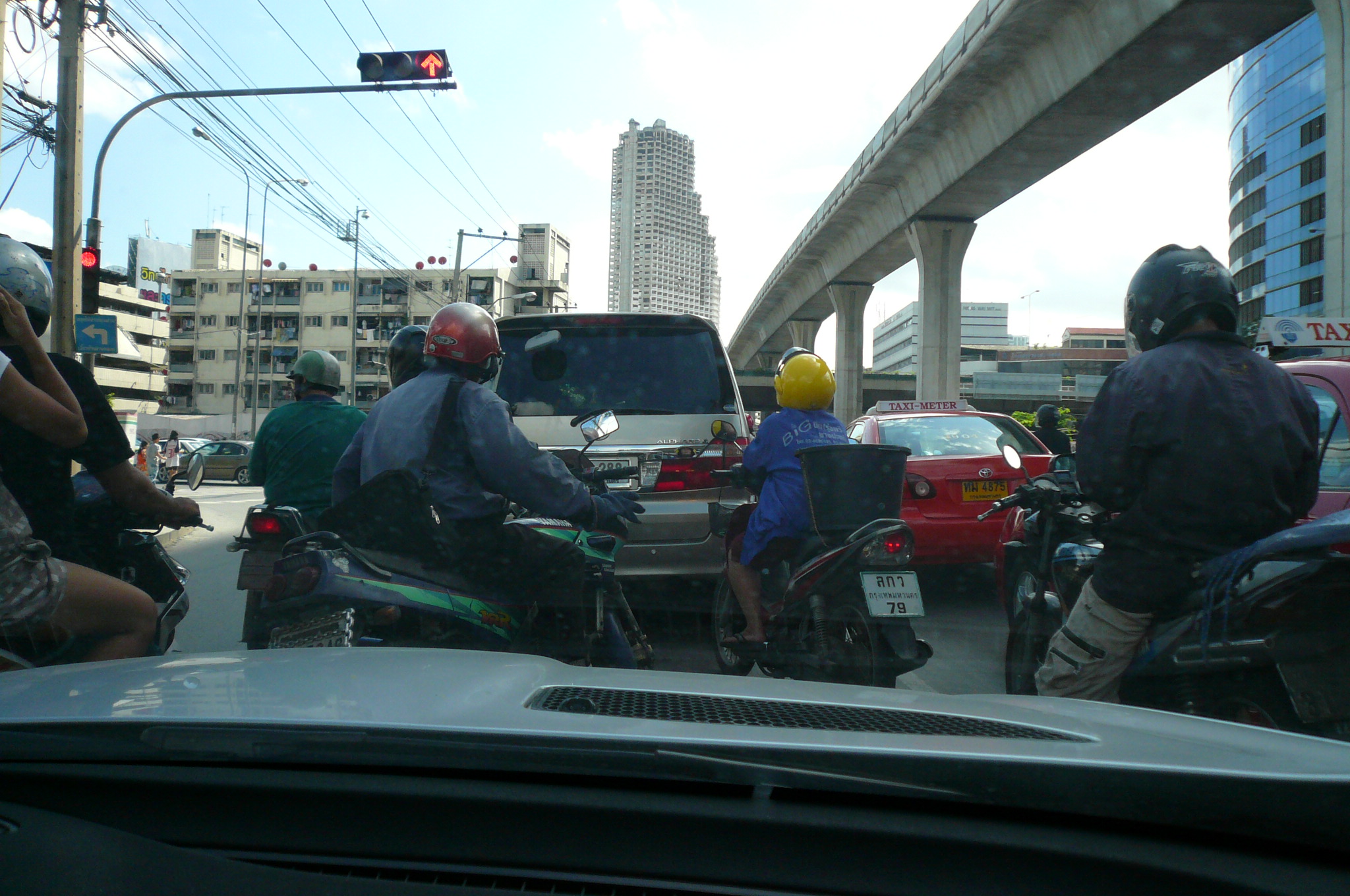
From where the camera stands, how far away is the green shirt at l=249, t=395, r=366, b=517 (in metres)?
4.68

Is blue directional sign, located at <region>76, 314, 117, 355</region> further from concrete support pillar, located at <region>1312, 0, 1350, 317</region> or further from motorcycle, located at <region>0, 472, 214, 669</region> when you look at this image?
concrete support pillar, located at <region>1312, 0, 1350, 317</region>

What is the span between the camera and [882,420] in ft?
28.7

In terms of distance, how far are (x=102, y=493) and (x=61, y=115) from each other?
10143mm

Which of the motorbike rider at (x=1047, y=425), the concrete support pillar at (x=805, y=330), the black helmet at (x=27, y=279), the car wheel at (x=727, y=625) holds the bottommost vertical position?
the car wheel at (x=727, y=625)

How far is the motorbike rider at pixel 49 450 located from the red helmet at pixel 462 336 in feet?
3.45

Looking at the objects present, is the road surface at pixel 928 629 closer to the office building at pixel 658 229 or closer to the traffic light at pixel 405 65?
the traffic light at pixel 405 65

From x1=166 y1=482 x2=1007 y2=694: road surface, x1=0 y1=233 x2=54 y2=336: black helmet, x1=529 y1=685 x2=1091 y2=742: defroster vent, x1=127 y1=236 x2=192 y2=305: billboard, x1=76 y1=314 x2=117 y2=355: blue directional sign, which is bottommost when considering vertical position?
x1=166 y1=482 x2=1007 y2=694: road surface

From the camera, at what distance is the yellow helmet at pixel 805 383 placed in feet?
15.0

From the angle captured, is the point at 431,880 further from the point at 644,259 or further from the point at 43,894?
the point at 644,259

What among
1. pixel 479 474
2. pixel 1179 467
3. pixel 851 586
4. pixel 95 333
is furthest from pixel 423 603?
pixel 95 333

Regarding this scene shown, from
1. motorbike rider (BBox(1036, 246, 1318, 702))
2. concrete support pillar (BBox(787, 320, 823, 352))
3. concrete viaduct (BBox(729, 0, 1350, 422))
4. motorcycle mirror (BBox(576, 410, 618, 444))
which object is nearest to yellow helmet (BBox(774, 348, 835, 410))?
motorcycle mirror (BBox(576, 410, 618, 444))

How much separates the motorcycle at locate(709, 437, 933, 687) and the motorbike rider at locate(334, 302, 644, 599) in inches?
40.8

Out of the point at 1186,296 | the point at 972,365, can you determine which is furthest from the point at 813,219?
the point at 972,365

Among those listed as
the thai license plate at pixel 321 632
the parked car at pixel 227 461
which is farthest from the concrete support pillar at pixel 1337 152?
the parked car at pixel 227 461
